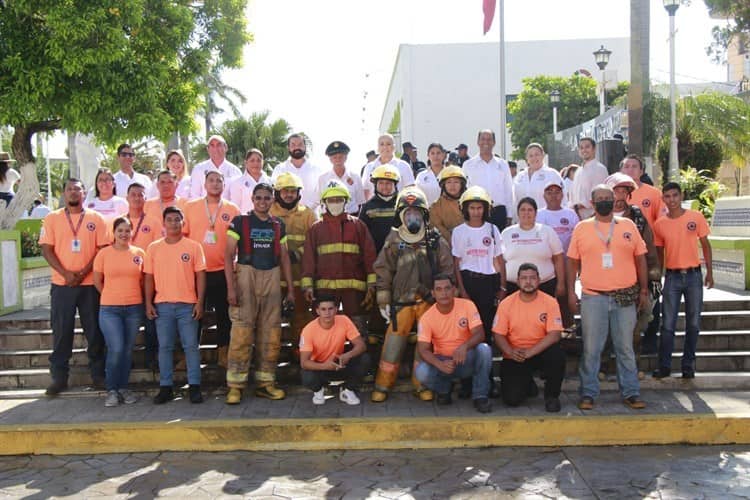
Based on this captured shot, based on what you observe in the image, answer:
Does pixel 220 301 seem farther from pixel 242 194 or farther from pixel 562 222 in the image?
pixel 562 222

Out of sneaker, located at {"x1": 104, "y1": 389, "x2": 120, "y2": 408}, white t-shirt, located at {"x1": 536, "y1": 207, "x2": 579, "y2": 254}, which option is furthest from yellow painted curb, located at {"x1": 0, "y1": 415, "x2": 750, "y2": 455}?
white t-shirt, located at {"x1": 536, "y1": 207, "x2": 579, "y2": 254}

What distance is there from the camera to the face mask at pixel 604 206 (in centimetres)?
638

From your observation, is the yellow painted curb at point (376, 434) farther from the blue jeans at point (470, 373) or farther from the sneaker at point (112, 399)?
the sneaker at point (112, 399)

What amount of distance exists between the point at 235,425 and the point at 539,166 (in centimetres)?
453

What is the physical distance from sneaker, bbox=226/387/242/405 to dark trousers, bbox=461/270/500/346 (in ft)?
8.06

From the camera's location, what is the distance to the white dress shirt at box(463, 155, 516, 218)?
827 cm

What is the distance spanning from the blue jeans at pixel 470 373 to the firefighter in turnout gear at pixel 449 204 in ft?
4.68

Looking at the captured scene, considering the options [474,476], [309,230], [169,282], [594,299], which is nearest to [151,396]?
[169,282]

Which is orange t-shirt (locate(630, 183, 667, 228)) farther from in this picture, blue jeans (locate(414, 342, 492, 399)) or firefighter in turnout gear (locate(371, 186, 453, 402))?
blue jeans (locate(414, 342, 492, 399))

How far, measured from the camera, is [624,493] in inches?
193

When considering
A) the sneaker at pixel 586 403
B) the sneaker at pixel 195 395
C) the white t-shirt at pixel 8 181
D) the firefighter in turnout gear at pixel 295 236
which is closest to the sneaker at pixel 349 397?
the firefighter in turnout gear at pixel 295 236

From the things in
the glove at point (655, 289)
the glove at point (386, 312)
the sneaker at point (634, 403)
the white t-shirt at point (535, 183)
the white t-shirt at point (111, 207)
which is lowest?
the sneaker at point (634, 403)

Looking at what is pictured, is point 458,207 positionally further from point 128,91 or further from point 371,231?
point 128,91

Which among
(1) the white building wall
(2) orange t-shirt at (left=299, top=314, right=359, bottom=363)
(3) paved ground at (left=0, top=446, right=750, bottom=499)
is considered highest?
(1) the white building wall
